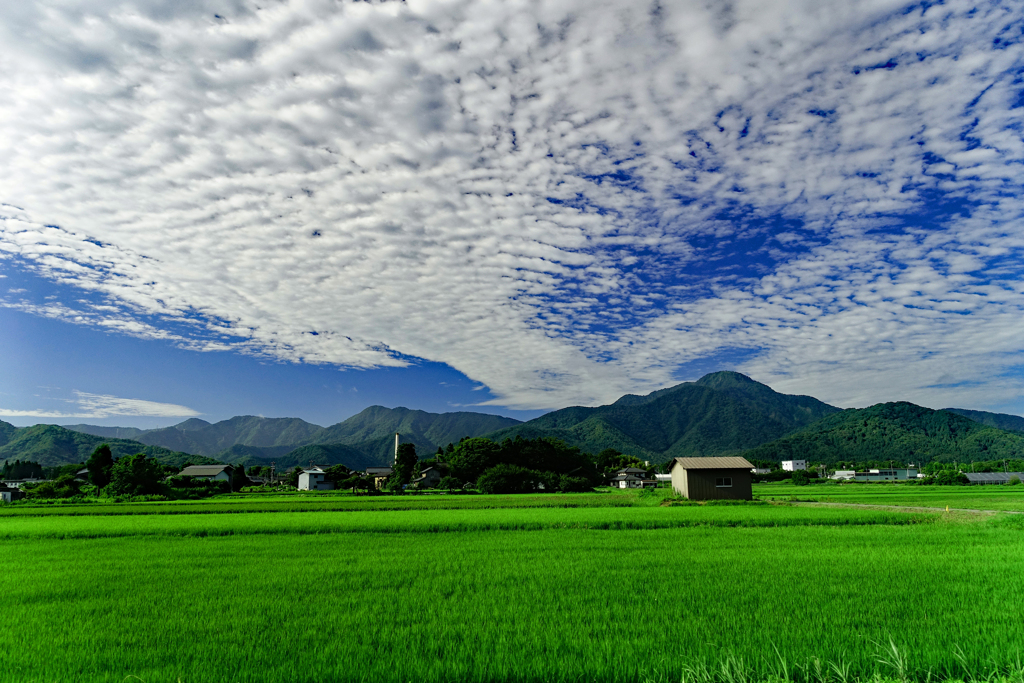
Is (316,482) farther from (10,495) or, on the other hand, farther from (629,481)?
(629,481)

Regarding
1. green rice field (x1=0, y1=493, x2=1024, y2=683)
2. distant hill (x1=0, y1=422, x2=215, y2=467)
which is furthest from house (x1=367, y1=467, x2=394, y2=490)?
distant hill (x1=0, y1=422, x2=215, y2=467)

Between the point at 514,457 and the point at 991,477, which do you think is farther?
the point at 991,477

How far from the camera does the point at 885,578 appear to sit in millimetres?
10141

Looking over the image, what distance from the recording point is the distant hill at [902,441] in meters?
131

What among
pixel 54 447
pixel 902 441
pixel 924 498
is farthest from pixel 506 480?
pixel 54 447

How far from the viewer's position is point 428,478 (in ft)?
289

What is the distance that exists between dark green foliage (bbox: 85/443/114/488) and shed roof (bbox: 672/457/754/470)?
62.9 m

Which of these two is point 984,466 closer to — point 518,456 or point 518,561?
point 518,456

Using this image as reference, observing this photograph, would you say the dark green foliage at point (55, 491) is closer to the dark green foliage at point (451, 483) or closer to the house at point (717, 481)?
the dark green foliage at point (451, 483)

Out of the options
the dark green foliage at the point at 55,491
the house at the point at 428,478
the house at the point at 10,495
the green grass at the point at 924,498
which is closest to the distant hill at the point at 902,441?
the green grass at the point at 924,498

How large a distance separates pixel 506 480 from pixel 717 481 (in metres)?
32.3

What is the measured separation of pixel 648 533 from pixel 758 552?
18.0ft

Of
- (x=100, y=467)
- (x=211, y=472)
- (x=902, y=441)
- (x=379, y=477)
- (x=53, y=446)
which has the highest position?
(x=902, y=441)

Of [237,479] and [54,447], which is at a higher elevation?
[54,447]
